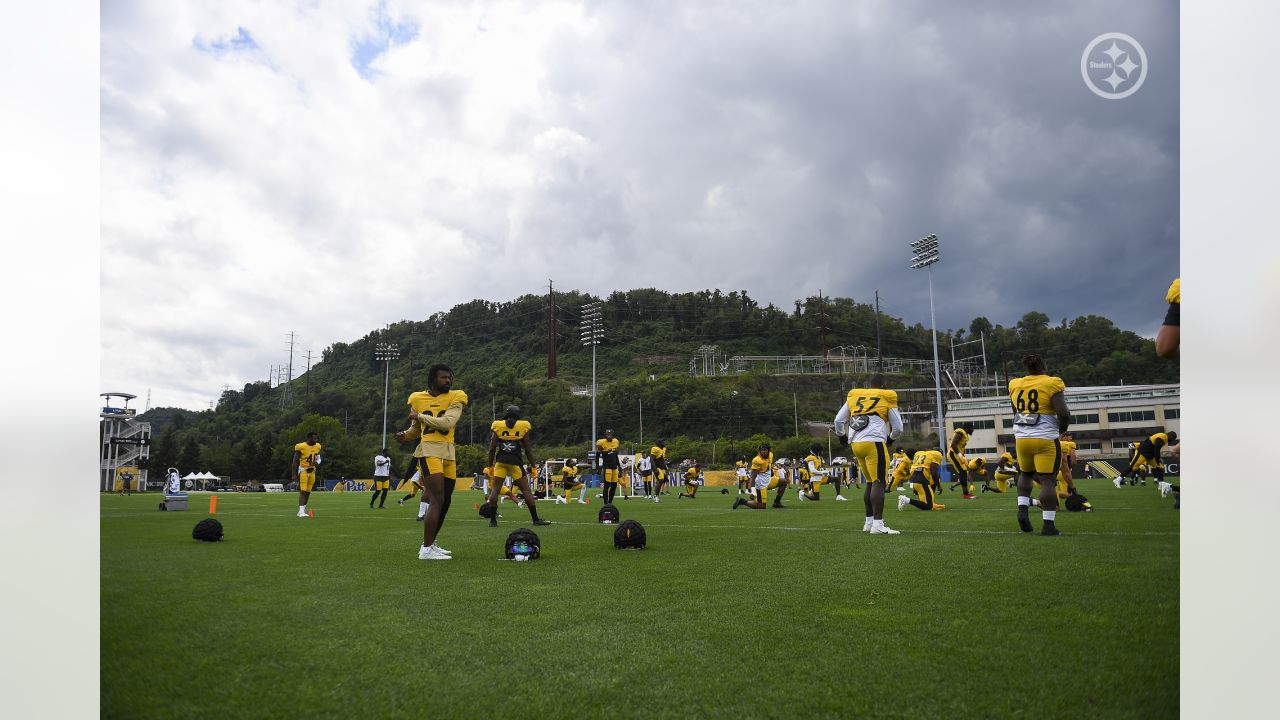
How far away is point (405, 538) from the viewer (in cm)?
902

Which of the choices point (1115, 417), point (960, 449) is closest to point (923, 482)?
point (960, 449)

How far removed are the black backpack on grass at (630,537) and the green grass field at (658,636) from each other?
90 cm

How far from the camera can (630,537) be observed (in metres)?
7.05

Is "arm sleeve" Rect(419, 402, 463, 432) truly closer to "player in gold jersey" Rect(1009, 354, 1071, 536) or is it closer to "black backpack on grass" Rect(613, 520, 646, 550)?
"black backpack on grass" Rect(613, 520, 646, 550)

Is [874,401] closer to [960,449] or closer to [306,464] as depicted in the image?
[960,449]

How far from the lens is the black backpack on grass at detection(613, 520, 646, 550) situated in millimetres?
7043

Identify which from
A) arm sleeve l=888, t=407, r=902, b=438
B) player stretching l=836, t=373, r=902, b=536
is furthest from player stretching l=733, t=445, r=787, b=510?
arm sleeve l=888, t=407, r=902, b=438

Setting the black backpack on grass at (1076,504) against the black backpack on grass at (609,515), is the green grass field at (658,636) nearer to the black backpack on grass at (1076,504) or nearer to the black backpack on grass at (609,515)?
the black backpack on grass at (609,515)

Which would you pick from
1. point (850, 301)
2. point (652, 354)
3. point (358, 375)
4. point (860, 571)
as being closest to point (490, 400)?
point (358, 375)

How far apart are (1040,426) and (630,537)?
4439mm

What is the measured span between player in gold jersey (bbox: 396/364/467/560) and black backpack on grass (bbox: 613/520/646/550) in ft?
5.21
